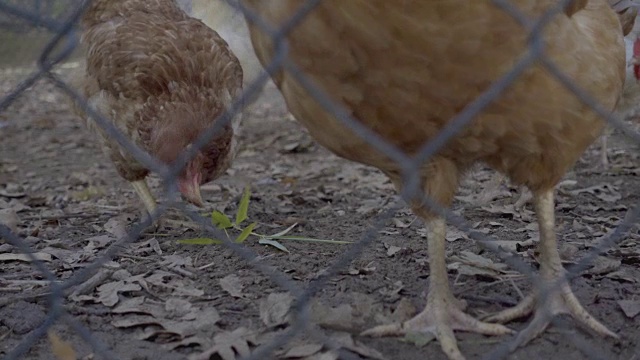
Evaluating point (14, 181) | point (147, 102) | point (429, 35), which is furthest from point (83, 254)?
point (14, 181)

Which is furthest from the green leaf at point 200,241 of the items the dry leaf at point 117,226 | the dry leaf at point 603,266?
the dry leaf at point 603,266

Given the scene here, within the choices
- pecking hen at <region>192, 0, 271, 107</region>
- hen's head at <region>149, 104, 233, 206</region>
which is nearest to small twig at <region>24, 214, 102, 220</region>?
hen's head at <region>149, 104, 233, 206</region>

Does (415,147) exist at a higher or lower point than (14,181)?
higher

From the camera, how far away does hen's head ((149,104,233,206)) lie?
2.90 meters

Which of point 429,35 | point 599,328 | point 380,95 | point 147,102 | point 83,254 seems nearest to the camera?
point 429,35

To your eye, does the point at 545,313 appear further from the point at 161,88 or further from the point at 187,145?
the point at 161,88

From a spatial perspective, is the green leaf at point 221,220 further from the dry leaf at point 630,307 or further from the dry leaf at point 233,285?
the dry leaf at point 630,307

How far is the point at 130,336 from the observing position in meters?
1.95

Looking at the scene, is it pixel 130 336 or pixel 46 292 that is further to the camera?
pixel 46 292

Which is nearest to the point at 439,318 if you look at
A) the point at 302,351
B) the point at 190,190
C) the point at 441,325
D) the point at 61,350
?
the point at 441,325

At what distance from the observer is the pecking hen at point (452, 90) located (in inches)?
59.1

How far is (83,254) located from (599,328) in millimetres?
1871

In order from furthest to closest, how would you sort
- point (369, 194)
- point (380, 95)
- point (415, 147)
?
point (369, 194) → point (415, 147) → point (380, 95)

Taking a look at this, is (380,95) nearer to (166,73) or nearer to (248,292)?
(248,292)
